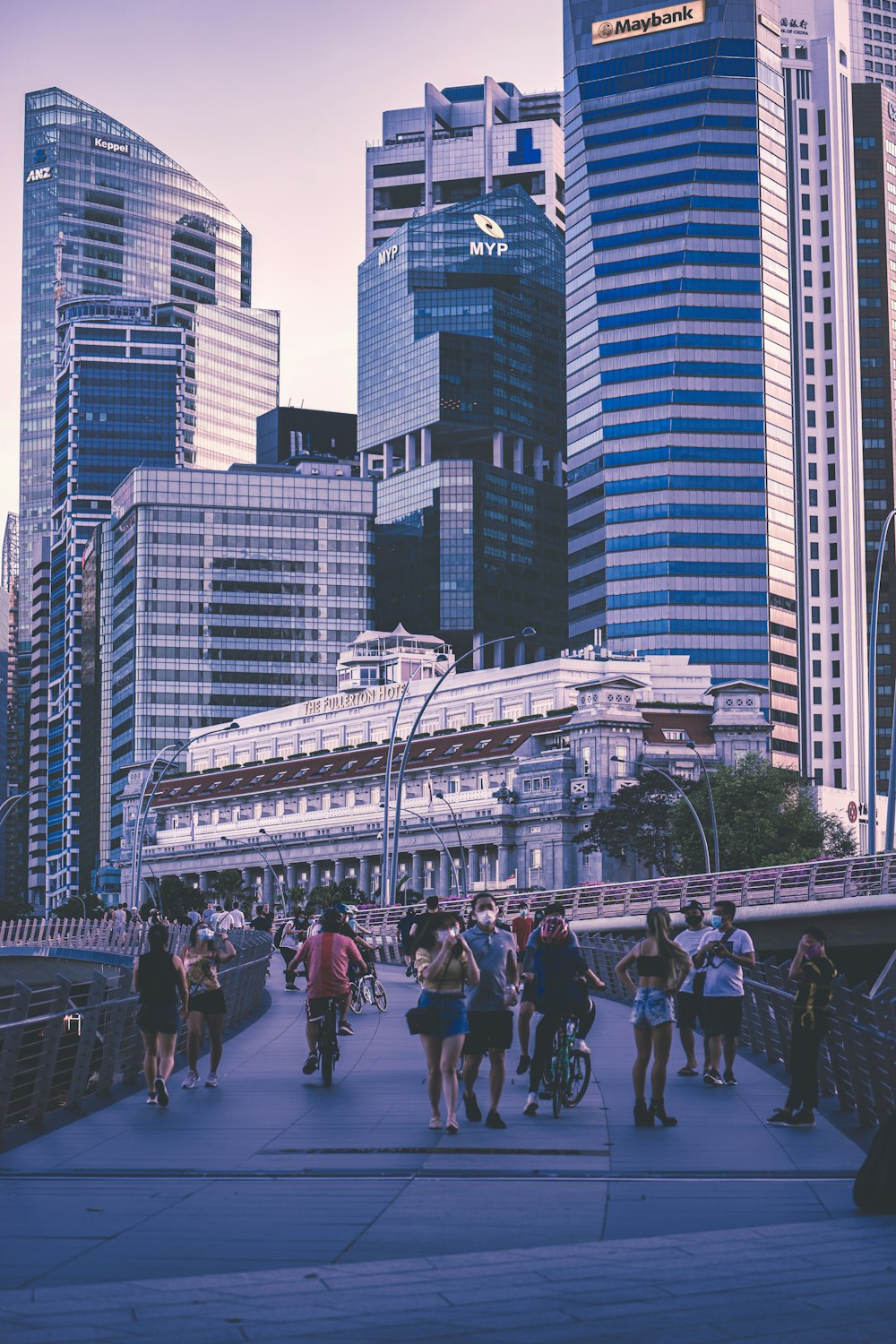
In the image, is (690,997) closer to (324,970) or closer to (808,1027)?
(324,970)

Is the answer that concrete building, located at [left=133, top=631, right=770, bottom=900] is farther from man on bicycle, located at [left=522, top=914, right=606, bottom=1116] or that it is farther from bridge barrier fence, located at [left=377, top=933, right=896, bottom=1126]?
man on bicycle, located at [left=522, top=914, right=606, bottom=1116]

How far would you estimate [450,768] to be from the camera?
142875 mm

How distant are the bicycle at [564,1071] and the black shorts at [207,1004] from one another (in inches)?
165

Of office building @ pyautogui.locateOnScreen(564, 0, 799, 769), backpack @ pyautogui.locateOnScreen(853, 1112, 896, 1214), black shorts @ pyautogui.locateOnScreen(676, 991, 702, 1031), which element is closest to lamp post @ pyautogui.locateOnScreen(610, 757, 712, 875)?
office building @ pyautogui.locateOnScreen(564, 0, 799, 769)

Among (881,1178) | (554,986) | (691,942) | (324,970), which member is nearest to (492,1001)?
(554,986)

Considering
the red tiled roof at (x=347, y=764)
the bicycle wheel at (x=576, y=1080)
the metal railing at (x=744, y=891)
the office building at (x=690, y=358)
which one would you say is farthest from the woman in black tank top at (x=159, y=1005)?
the office building at (x=690, y=358)

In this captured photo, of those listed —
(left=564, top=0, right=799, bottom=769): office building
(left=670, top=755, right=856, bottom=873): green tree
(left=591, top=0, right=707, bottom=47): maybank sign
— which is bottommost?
(left=670, top=755, right=856, bottom=873): green tree

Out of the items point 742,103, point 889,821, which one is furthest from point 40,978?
point 742,103

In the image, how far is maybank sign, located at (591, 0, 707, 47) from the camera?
19275cm

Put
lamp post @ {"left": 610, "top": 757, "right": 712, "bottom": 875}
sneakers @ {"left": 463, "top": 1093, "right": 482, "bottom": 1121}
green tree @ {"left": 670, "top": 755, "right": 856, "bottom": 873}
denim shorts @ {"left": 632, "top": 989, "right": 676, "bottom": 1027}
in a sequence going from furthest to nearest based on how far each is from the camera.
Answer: green tree @ {"left": 670, "top": 755, "right": 856, "bottom": 873} → lamp post @ {"left": 610, "top": 757, "right": 712, "bottom": 875} → sneakers @ {"left": 463, "top": 1093, "right": 482, "bottom": 1121} → denim shorts @ {"left": 632, "top": 989, "right": 676, "bottom": 1027}

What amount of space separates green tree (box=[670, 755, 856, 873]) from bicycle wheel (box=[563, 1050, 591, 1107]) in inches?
3347

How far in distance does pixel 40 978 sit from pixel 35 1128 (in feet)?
196

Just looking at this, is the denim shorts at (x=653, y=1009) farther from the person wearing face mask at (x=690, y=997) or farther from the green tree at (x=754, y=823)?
the green tree at (x=754, y=823)

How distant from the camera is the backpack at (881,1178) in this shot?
12.1 metres
